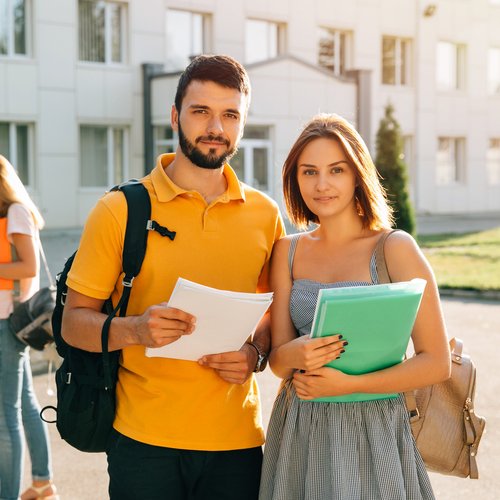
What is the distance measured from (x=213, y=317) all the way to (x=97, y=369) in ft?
1.80

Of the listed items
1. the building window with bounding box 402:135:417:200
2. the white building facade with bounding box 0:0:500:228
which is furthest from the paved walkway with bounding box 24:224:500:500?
the building window with bounding box 402:135:417:200

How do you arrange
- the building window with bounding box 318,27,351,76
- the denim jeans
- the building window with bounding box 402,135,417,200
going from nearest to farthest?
the denim jeans → the building window with bounding box 318,27,351,76 → the building window with bounding box 402,135,417,200

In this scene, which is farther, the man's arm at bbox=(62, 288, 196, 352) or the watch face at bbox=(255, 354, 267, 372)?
the watch face at bbox=(255, 354, 267, 372)

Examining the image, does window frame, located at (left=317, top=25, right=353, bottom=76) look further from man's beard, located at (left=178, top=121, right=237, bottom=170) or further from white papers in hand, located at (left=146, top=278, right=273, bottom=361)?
white papers in hand, located at (left=146, top=278, right=273, bottom=361)

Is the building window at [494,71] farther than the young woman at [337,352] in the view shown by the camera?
Yes

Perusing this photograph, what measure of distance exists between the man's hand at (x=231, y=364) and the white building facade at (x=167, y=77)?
68.2 ft

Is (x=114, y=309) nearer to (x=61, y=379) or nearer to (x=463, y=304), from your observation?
(x=61, y=379)

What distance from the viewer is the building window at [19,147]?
22.5m

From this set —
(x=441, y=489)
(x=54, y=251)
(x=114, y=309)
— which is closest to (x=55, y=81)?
(x=54, y=251)

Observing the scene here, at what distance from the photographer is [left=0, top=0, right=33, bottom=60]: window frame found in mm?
22281

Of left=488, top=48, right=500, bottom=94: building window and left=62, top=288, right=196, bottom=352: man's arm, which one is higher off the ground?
left=488, top=48, right=500, bottom=94: building window

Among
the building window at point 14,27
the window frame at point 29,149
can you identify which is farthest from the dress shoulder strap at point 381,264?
the building window at point 14,27

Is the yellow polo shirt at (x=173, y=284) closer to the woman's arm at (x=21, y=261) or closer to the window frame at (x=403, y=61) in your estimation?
the woman's arm at (x=21, y=261)

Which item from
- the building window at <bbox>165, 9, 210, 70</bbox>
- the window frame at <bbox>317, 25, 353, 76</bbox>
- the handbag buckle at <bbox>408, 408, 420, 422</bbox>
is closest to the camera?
the handbag buckle at <bbox>408, 408, 420, 422</bbox>
